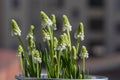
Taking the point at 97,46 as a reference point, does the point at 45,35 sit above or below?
below

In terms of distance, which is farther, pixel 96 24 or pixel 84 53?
pixel 96 24

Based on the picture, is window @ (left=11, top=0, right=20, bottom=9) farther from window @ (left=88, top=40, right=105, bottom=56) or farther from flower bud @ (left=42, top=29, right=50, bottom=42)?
flower bud @ (left=42, top=29, right=50, bottom=42)

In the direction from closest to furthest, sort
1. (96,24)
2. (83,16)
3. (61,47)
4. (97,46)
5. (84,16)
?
(61,47), (96,24), (83,16), (84,16), (97,46)

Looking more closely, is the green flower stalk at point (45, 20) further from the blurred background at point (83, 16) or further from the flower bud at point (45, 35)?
the blurred background at point (83, 16)

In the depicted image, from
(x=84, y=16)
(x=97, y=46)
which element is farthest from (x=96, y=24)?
(x=97, y=46)

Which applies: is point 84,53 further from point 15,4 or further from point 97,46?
point 97,46

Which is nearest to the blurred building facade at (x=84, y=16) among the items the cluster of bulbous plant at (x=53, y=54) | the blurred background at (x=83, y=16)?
the blurred background at (x=83, y=16)

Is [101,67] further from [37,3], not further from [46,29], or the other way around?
[46,29]
